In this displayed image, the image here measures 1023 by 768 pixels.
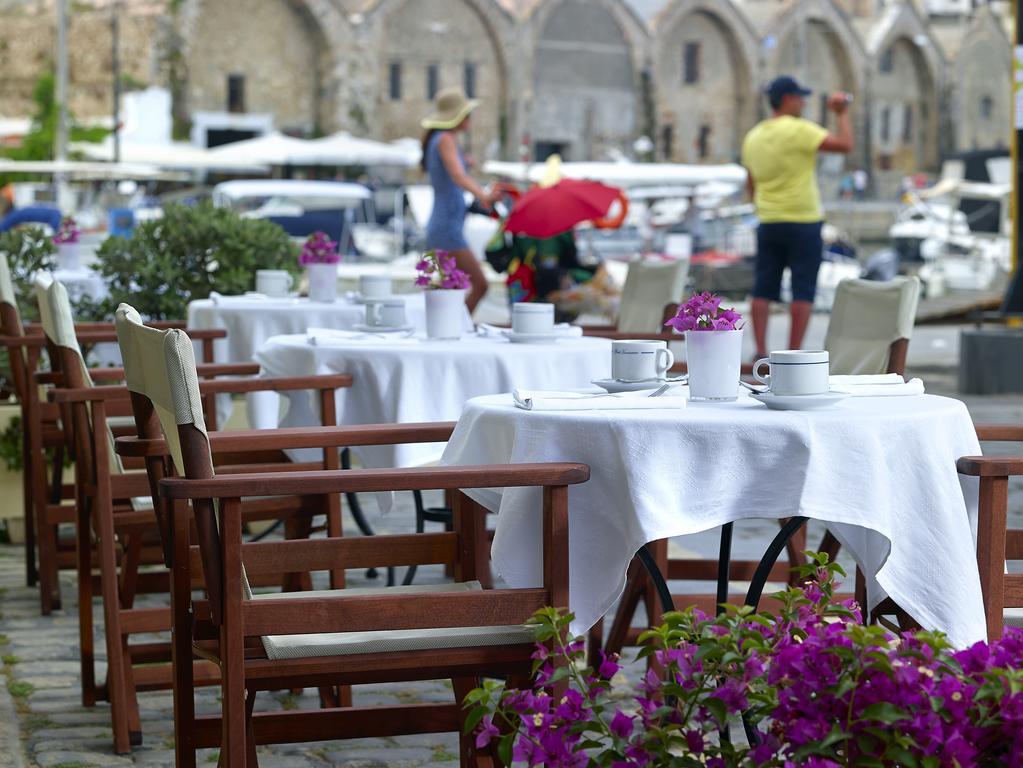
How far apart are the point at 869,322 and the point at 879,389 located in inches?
67.1

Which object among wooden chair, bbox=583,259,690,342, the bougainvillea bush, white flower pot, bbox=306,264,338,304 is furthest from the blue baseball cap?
the bougainvillea bush

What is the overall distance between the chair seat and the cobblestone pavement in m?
0.98

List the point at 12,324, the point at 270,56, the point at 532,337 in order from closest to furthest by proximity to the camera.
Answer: the point at 532,337 < the point at 12,324 < the point at 270,56

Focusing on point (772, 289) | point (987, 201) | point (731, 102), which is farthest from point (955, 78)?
point (772, 289)

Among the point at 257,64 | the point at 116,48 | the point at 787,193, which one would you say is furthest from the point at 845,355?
the point at 257,64

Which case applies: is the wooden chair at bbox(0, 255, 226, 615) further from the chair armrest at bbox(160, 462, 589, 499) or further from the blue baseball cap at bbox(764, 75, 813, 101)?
the blue baseball cap at bbox(764, 75, 813, 101)

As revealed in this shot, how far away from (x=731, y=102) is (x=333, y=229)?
35.6m

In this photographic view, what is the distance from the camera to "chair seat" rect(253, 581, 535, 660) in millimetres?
2842

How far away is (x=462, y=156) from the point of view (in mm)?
9109

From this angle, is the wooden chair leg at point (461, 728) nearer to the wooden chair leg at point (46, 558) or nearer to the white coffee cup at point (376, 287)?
the wooden chair leg at point (46, 558)

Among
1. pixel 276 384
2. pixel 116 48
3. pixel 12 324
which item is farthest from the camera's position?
pixel 116 48

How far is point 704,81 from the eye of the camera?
5991cm

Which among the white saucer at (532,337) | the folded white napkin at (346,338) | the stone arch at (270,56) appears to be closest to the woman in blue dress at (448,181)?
the folded white napkin at (346,338)

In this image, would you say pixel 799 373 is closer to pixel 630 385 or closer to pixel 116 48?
pixel 630 385
